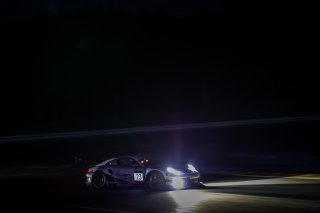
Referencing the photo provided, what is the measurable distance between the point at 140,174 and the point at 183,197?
276 cm

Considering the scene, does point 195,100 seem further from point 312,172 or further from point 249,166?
point 312,172

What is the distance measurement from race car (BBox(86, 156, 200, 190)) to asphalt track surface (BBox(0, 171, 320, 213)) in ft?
1.07

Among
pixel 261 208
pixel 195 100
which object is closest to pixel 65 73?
pixel 195 100

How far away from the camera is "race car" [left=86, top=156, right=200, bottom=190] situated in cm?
1469

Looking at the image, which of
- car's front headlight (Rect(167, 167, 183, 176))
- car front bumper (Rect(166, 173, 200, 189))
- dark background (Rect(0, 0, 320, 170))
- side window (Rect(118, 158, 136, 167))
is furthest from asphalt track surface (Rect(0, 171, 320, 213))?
dark background (Rect(0, 0, 320, 170))

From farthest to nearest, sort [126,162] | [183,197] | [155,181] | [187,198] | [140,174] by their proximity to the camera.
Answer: [126,162], [140,174], [155,181], [183,197], [187,198]

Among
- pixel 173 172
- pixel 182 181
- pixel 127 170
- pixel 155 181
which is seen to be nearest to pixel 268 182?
pixel 182 181

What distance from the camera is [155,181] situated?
15.1 m

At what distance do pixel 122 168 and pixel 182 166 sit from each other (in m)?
2.16

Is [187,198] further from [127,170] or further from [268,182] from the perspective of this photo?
[268,182]

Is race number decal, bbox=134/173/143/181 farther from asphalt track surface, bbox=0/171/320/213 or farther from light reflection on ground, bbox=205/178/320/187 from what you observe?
light reflection on ground, bbox=205/178/320/187

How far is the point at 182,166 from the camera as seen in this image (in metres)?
14.9

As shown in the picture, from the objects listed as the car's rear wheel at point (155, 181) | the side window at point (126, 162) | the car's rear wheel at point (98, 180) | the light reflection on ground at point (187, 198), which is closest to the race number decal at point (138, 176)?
the car's rear wheel at point (155, 181)

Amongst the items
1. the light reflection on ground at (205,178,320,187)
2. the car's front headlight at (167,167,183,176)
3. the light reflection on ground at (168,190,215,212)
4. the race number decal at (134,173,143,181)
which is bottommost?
the light reflection on ground at (168,190,215,212)
